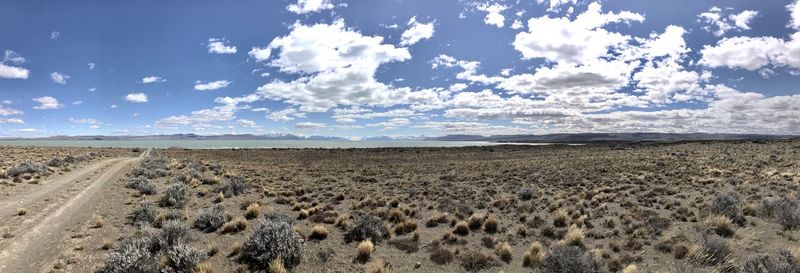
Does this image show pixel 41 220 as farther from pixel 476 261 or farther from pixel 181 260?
pixel 476 261

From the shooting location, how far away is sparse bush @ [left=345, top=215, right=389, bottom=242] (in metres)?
12.1

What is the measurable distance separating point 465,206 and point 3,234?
613 inches

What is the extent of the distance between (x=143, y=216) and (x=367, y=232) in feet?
26.6

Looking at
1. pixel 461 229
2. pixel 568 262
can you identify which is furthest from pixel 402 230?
pixel 568 262

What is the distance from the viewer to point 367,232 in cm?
1228

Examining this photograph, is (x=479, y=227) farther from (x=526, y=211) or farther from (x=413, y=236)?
(x=526, y=211)

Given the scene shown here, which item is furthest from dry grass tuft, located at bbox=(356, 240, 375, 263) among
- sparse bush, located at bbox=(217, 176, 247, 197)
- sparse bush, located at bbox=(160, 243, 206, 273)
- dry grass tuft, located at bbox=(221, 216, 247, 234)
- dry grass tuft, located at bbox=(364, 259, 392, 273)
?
sparse bush, located at bbox=(217, 176, 247, 197)

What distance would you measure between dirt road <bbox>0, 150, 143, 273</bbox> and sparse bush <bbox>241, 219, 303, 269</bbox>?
4.21 meters

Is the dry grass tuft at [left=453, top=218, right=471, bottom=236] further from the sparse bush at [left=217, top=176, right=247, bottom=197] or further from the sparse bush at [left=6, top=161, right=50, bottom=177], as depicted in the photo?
Result: the sparse bush at [left=6, top=161, right=50, bottom=177]

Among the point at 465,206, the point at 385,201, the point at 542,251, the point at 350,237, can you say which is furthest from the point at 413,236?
the point at 385,201

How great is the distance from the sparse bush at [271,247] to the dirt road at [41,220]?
166 inches

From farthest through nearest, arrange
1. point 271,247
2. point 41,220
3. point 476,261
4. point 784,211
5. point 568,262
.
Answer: point 41,220, point 784,211, point 476,261, point 271,247, point 568,262

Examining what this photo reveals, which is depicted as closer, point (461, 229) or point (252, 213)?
point (461, 229)

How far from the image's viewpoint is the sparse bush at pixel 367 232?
1212 centimetres
